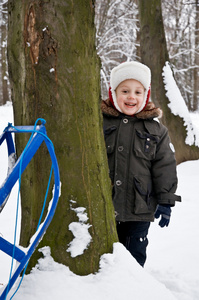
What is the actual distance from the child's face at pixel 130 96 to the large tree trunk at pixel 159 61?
394 centimetres

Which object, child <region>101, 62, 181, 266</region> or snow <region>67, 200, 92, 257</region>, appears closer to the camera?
snow <region>67, 200, 92, 257</region>

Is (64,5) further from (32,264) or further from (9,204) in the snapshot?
(9,204)

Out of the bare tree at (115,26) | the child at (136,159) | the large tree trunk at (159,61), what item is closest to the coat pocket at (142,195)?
the child at (136,159)

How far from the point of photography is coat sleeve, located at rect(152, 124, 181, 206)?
2338 millimetres

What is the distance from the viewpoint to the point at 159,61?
20.6 feet

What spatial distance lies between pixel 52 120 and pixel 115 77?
92 centimetres

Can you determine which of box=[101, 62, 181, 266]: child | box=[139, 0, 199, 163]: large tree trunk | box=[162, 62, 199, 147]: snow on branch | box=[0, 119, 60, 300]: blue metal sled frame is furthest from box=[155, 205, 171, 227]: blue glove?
box=[162, 62, 199, 147]: snow on branch

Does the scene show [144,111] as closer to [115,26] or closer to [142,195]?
[142,195]

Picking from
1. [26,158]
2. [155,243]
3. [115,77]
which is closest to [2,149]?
[155,243]

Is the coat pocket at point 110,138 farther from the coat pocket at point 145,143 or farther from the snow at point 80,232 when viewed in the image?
the snow at point 80,232

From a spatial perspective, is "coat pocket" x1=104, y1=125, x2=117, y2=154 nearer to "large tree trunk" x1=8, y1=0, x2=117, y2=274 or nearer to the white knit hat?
the white knit hat

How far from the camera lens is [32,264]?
175 cm

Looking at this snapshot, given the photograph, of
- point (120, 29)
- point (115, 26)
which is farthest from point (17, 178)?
point (120, 29)

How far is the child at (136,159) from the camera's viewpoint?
231cm
